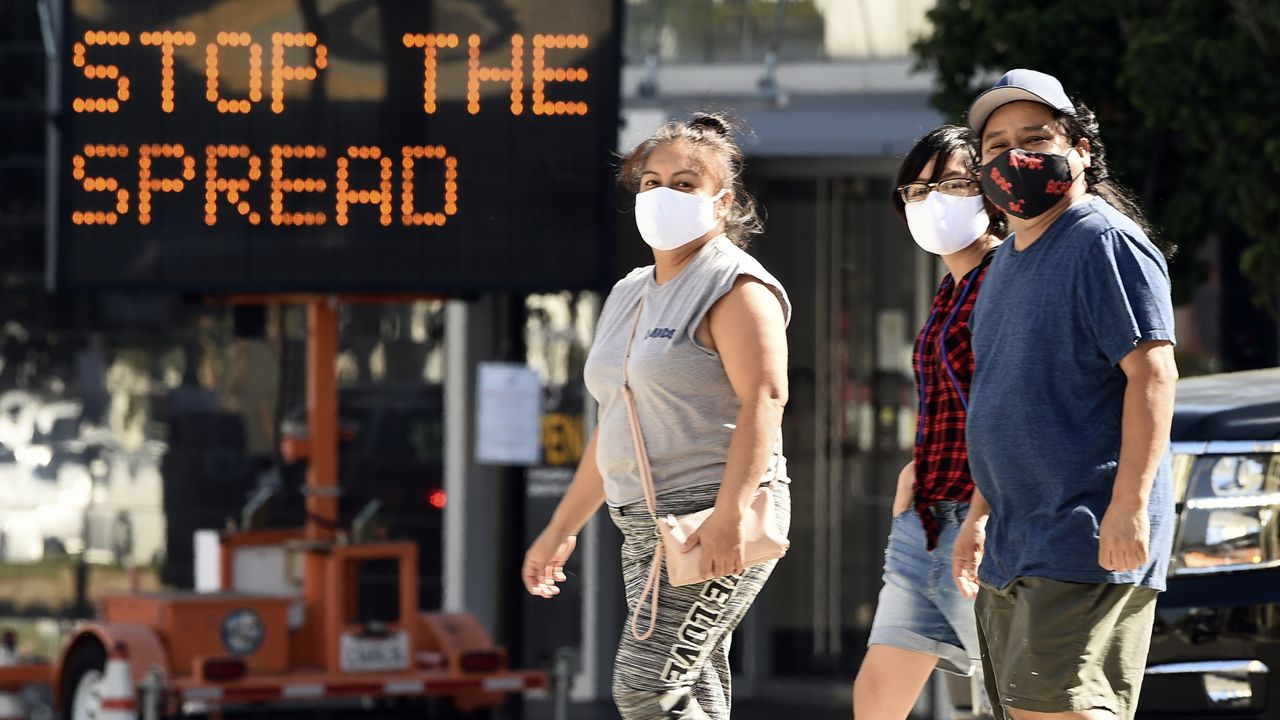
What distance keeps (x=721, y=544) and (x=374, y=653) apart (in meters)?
5.52

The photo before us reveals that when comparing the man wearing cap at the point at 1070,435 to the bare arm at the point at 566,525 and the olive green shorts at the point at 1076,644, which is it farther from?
the bare arm at the point at 566,525

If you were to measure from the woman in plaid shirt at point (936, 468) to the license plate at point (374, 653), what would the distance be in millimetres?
4834

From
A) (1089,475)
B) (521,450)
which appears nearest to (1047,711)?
(1089,475)

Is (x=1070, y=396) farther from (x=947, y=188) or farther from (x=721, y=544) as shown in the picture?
(x=947, y=188)

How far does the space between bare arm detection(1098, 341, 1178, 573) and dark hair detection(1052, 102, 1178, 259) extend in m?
0.40

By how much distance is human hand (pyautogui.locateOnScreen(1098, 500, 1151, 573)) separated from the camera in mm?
3992

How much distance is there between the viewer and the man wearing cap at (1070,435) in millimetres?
4078

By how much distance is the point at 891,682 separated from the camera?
16.9 feet

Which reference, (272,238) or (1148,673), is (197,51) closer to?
(272,238)

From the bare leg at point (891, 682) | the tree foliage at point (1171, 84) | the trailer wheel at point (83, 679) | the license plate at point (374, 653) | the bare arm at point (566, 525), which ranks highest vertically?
the tree foliage at point (1171, 84)

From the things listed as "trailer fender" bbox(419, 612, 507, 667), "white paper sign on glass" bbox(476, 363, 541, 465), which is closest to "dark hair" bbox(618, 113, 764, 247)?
"white paper sign on glass" bbox(476, 363, 541, 465)

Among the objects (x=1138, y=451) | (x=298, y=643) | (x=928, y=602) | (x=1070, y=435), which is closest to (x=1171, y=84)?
(x=928, y=602)

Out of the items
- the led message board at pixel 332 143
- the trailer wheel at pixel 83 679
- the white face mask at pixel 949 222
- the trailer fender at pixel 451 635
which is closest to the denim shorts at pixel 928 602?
the white face mask at pixel 949 222

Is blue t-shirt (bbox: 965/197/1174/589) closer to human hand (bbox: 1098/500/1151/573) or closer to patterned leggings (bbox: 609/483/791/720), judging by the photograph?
human hand (bbox: 1098/500/1151/573)
